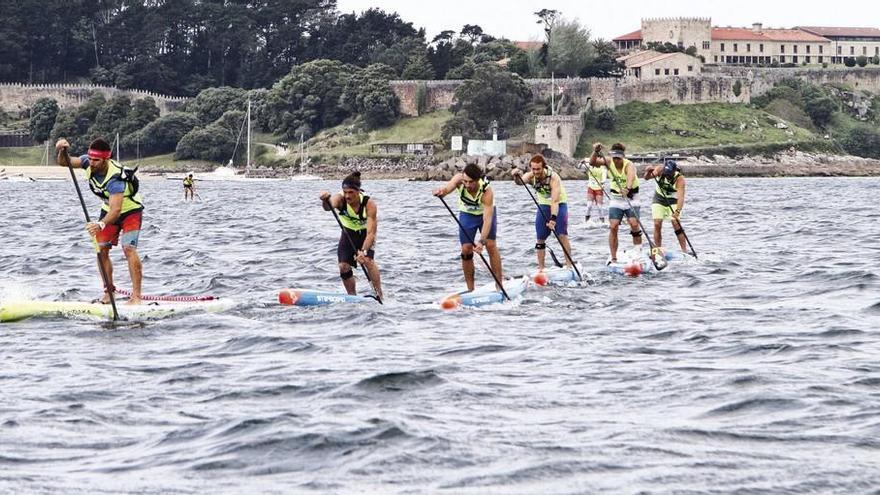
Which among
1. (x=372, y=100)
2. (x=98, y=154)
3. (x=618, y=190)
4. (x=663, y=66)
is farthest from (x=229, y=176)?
(x=98, y=154)

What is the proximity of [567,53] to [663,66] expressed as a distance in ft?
34.5

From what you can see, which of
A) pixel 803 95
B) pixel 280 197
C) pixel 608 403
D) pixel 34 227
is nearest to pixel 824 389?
pixel 608 403

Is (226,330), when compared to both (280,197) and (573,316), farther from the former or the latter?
(280,197)

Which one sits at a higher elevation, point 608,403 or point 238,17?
point 238,17

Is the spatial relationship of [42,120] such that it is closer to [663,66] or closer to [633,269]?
[663,66]

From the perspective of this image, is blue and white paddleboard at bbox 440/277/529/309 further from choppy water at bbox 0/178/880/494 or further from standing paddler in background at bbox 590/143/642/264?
standing paddler in background at bbox 590/143/642/264

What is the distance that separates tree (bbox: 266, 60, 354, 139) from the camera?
441ft

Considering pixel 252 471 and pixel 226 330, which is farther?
pixel 226 330

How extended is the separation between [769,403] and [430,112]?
12466 centimetres

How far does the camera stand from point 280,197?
75812 mm

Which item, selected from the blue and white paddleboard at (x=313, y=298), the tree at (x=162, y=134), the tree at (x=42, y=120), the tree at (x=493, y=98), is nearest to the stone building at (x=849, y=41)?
the tree at (x=493, y=98)

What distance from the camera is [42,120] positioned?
5630 inches

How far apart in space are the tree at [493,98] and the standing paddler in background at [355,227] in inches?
4153

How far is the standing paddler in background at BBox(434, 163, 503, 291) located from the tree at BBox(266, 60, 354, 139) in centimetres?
11256
